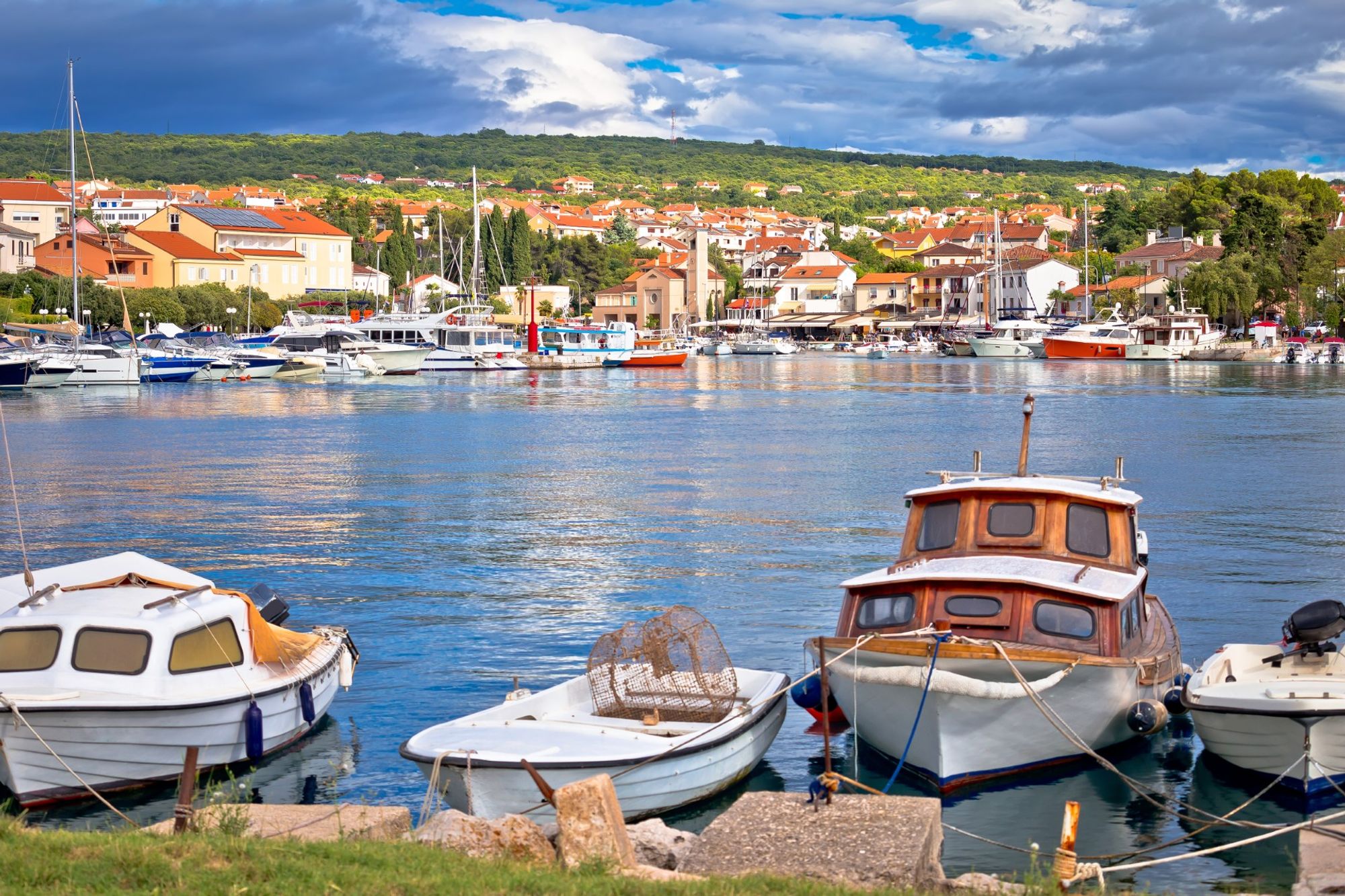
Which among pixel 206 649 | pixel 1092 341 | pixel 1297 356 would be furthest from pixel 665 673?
pixel 1092 341

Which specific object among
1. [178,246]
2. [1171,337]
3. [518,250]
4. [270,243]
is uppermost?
[270,243]

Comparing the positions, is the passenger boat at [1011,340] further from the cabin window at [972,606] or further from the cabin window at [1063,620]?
the cabin window at [972,606]

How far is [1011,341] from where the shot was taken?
422 ft

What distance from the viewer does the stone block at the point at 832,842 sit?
32.1ft

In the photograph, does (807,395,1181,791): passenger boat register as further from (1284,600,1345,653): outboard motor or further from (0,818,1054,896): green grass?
(0,818,1054,896): green grass

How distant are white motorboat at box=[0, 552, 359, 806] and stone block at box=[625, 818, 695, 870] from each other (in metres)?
5.08

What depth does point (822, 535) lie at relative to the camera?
29625mm

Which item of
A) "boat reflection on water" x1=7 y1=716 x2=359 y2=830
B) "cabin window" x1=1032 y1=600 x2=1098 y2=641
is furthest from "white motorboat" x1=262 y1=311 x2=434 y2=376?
"cabin window" x1=1032 y1=600 x2=1098 y2=641

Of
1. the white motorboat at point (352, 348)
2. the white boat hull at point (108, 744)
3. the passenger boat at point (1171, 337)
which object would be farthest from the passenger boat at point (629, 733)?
the passenger boat at point (1171, 337)

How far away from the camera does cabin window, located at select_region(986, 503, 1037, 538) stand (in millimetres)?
16172

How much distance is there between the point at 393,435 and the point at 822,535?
27905 millimetres

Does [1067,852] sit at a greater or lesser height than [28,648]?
lesser

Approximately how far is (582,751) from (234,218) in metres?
136

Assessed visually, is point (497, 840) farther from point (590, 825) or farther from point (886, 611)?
point (886, 611)
